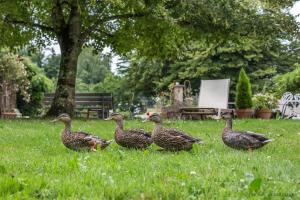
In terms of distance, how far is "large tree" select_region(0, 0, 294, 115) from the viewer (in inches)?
663

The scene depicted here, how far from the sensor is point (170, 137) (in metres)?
7.05

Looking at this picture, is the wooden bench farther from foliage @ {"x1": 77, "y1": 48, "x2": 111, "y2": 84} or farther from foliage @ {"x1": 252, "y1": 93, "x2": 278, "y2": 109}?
foliage @ {"x1": 77, "y1": 48, "x2": 111, "y2": 84}

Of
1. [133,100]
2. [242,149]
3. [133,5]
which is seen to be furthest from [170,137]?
[133,100]

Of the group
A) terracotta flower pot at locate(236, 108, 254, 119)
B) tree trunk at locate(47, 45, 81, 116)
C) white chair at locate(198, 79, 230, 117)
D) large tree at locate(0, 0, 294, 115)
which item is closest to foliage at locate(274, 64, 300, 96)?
terracotta flower pot at locate(236, 108, 254, 119)

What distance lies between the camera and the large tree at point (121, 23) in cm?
1684

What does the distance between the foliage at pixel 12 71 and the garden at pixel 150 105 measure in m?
0.07

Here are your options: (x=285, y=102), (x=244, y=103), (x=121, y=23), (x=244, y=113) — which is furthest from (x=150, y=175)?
(x=285, y=102)

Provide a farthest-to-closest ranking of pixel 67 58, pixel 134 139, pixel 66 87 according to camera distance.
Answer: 1. pixel 67 58
2. pixel 66 87
3. pixel 134 139

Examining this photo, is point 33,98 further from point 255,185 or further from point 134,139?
point 255,185

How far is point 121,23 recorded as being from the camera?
21.1 metres

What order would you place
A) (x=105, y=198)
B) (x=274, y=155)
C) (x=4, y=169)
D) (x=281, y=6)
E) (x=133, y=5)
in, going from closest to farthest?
1. (x=105, y=198)
2. (x=4, y=169)
3. (x=274, y=155)
4. (x=133, y=5)
5. (x=281, y=6)

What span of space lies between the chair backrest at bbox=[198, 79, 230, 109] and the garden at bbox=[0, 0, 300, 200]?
2.1 inches

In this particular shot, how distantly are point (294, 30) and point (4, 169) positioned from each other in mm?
15115

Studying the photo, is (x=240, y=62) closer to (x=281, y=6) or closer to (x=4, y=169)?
(x=281, y=6)
